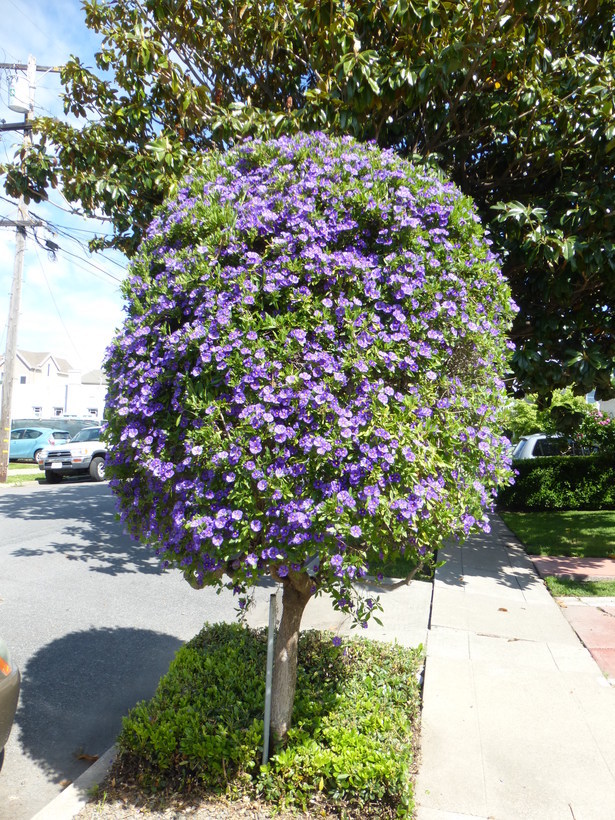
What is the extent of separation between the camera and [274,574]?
118 inches

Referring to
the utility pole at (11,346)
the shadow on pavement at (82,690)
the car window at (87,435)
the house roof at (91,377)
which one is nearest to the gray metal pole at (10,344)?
the utility pole at (11,346)

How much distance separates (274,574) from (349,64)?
4853mm

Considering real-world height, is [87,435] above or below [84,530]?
above

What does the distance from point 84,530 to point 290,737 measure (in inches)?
337

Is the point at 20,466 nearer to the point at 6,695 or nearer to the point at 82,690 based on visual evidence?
the point at 82,690

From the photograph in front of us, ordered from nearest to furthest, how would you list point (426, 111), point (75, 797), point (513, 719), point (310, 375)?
point (310, 375)
point (75, 797)
point (513, 719)
point (426, 111)

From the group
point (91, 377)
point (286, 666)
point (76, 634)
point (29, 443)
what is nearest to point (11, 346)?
point (29, 443)

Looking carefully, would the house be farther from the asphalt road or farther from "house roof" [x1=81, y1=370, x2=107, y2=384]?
the asphalt road

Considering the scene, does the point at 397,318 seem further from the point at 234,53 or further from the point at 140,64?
the point at 234,53

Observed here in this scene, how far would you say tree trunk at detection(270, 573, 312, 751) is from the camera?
11.0 ft

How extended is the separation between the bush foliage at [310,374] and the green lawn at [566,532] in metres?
7.20

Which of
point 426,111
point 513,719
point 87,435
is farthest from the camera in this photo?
point 87,435

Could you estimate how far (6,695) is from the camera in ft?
10.8

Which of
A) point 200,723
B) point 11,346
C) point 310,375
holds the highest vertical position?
point 11,346
